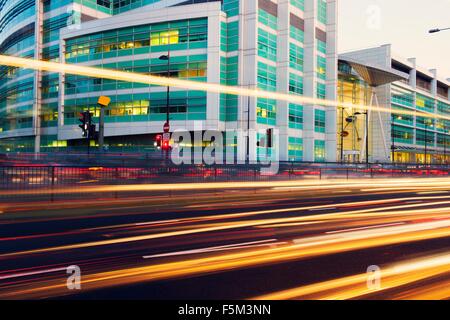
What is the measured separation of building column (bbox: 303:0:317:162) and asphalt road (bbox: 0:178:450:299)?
45818 mm

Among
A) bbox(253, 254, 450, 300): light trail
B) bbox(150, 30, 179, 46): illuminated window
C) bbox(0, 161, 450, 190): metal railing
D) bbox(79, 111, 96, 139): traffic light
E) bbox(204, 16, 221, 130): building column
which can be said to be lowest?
bbox(253, 254, 450, 300): light trail

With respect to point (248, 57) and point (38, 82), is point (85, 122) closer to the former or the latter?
point (248, 57)

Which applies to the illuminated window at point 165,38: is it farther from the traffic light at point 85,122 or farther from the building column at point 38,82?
the traffic light at point 85,122

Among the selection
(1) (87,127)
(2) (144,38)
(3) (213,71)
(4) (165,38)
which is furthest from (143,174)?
(2) (144,38)

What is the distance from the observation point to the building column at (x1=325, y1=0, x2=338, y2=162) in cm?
6134

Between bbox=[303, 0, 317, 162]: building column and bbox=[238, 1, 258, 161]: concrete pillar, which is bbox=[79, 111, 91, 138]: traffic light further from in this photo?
bbox=[303, 0, 317, 162]: building column

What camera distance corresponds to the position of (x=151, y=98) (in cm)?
4981

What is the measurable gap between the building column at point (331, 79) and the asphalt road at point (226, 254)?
50155mm

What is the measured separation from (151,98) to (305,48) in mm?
25489

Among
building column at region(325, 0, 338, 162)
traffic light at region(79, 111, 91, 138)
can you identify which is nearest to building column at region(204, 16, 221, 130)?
building column at region(325, 0, 338, 162)

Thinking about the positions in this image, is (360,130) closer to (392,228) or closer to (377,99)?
(377,99)
